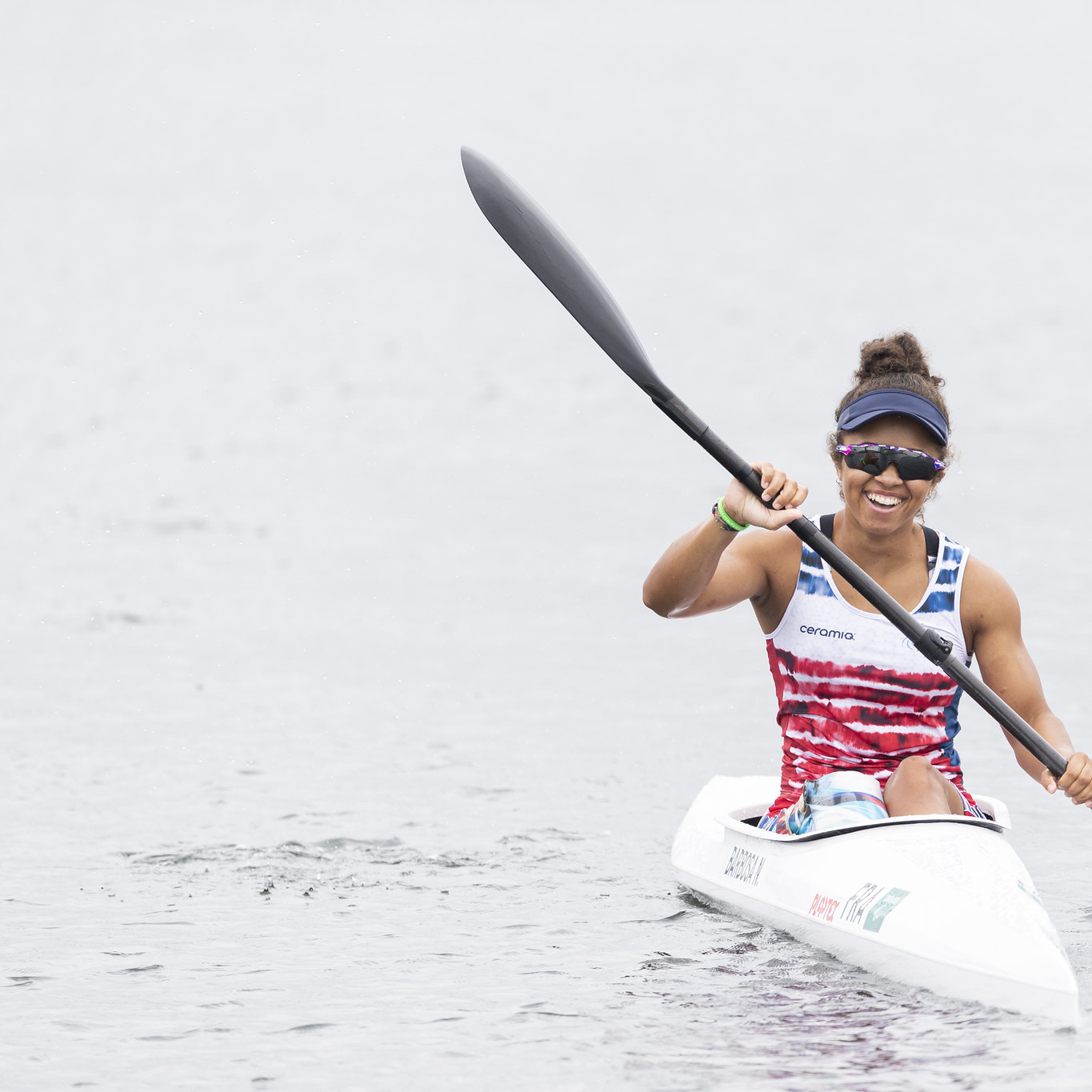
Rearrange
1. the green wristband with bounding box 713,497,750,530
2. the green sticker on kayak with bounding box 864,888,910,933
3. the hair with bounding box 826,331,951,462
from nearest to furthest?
the green wristband with bounding box 713,497,750,530 → the green sticker on kayak with bounding box 864,888,910,933 → the hair with bounding box 826,331,951,462

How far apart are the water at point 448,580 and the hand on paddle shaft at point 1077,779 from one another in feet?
1.67

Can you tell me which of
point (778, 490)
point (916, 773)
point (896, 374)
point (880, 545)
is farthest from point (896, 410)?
point (916, 773)

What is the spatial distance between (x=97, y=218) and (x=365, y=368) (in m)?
14.8

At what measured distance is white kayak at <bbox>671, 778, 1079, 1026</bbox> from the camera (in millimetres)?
4680

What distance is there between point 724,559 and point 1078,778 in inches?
42.9

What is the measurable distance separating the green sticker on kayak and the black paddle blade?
5.30ft

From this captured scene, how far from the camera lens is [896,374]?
5.24 meters

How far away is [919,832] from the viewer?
4973mm

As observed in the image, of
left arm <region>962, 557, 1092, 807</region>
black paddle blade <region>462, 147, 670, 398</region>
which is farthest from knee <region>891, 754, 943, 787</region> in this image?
black paddle blade <region>462, 147, 670, 398</region>

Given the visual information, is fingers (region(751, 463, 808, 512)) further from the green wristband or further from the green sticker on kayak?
the green sticker on kayak

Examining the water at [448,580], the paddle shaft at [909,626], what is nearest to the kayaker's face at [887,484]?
the paddle shaft at [909,626]

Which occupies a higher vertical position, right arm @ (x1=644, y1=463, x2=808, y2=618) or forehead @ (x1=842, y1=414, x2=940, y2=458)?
forehead @ (x1=842, y1=414, x2=940, y2=458)

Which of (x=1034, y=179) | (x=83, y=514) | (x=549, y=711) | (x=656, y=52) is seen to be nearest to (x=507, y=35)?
(x=656, y=52)

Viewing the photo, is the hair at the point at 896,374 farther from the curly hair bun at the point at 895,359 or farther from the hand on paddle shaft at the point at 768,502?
the hand on paddle shaft at the point at 768,502
